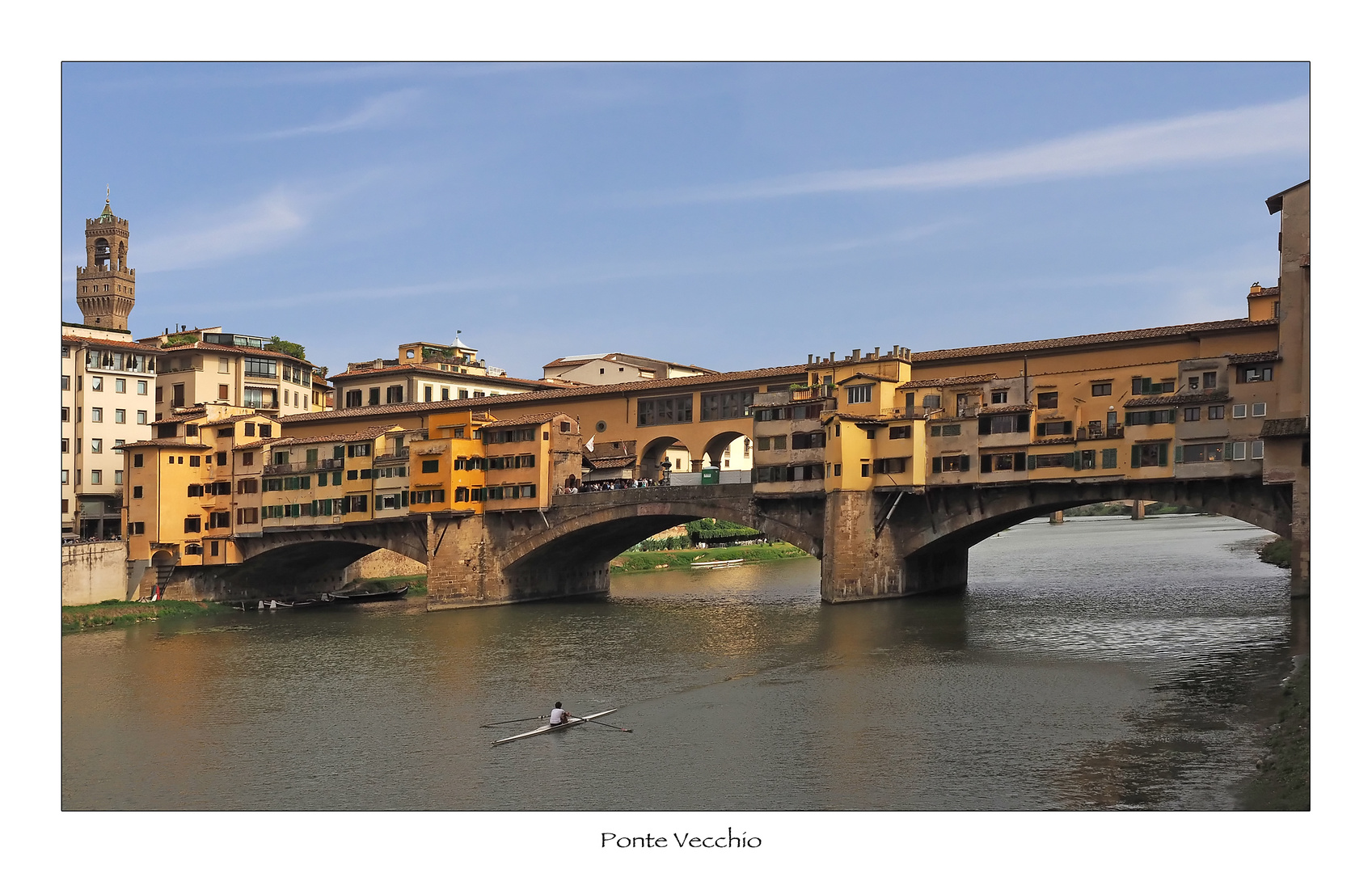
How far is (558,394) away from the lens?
68.8m

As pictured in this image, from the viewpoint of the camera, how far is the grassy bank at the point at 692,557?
278ft

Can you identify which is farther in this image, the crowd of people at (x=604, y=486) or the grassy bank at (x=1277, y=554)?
the grassy bank at (x=1277, y=554)

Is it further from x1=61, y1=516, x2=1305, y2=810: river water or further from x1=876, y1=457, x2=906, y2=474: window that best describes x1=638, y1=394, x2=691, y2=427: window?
x1=876, y1=457, x2=906, y2=474: window

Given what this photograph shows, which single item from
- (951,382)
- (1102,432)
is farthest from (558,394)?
(1102,432)

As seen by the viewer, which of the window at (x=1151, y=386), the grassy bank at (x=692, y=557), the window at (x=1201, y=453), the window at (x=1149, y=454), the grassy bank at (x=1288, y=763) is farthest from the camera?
the grassy bank at (x=692, y=557)

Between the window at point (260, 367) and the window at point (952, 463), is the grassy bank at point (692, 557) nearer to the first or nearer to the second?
the window at point (260, 367)

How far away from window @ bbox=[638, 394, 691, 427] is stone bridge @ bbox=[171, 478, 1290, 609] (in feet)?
18.4

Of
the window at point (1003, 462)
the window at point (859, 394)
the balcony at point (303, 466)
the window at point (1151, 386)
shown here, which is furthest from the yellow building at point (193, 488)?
the window at point (1151, 386)

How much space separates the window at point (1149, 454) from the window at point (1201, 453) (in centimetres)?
61

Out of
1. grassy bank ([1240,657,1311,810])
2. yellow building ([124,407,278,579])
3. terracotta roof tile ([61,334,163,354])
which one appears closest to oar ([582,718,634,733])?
grassy bank ([1240,657,1311,810])

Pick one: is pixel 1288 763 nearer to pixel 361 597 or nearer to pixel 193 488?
pixel 361 597

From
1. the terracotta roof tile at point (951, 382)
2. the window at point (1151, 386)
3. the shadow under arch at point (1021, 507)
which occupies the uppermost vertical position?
the terracotta roof tile at point (951, 382)

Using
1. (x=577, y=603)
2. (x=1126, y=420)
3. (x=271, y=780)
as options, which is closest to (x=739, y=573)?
(x=577, y=603)

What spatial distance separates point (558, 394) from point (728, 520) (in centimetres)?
1589
